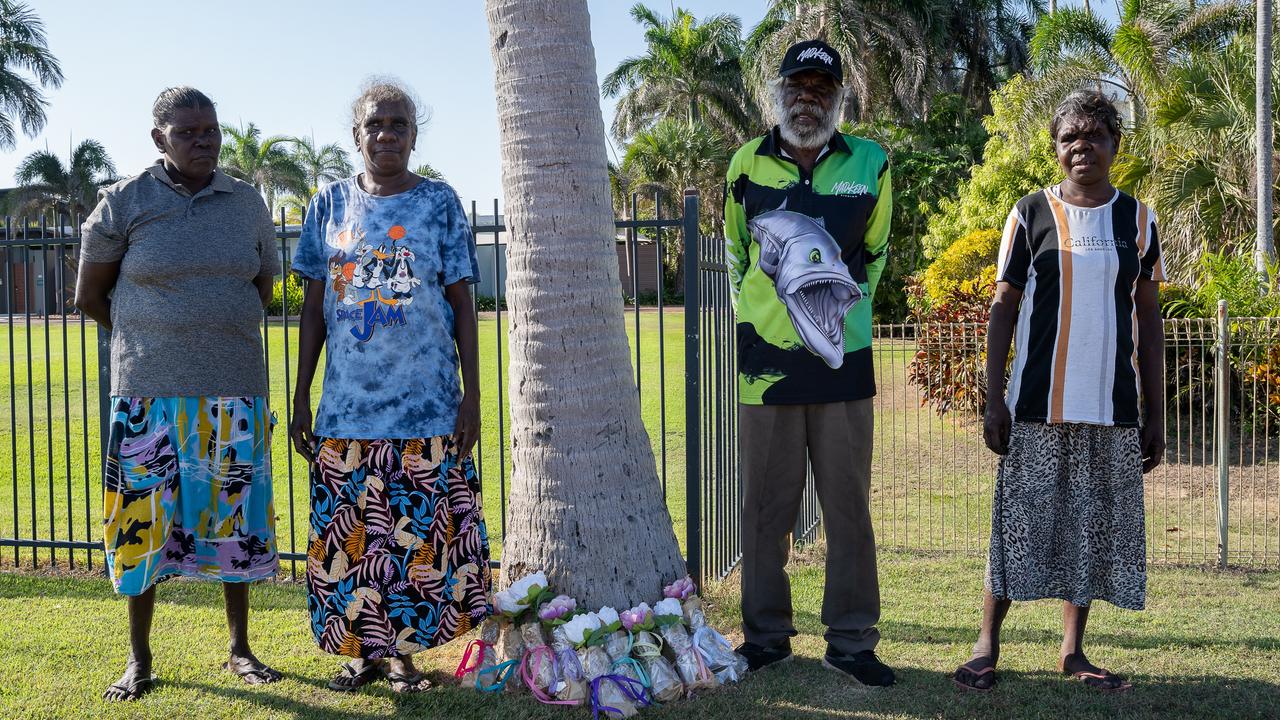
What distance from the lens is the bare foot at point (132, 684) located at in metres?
3.75

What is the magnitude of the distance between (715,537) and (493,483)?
171 inches

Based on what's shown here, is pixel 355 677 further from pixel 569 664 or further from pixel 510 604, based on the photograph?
pixel 569 664

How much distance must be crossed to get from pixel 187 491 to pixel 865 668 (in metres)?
2.49

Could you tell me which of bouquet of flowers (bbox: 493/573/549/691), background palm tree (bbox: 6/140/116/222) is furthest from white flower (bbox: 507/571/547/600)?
background palm tree (bbox: 6/140/116/222)

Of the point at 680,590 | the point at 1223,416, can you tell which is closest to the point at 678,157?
the point at 1223,416

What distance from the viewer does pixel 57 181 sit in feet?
157

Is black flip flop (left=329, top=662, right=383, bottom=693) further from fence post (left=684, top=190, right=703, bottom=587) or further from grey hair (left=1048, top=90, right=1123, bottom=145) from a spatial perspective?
grey hair (left=1048, top=90, right=1123, bottom=145)

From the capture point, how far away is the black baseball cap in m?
3.72

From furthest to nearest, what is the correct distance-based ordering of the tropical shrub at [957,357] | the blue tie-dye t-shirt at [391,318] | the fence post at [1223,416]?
1. the tropical shrub at [957,357]
2. the fence post at [1223,416]
3. the blue tie-dye t-shirt at [391,318]

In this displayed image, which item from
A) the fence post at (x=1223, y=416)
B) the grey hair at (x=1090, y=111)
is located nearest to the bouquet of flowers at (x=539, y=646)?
the grey hair at (x=1090, y=111)

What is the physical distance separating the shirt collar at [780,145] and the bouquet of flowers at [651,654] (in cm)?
170

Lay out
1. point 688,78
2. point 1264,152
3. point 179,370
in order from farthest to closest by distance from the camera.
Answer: point 688,78 < point 1264,152 < point 179,370

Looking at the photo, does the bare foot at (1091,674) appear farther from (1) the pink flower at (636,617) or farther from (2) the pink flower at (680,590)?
(1) the pink flower at (636,617)

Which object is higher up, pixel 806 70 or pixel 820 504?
pixel 806 70
